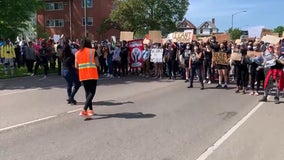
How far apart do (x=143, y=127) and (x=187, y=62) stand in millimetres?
10012

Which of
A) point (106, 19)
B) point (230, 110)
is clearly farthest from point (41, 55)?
point (106, 19)

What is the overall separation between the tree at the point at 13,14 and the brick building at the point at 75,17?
46.1 m

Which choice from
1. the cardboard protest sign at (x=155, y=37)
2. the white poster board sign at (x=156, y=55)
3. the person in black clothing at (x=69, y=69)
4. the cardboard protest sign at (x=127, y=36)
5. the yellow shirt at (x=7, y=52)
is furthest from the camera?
the cardboard protest sign at (x=127, y=36)

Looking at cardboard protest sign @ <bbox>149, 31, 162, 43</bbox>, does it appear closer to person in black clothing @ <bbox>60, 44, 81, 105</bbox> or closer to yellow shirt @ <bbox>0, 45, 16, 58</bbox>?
yellow shirt @ <bbox>0, 45, 16, 58</bbox>

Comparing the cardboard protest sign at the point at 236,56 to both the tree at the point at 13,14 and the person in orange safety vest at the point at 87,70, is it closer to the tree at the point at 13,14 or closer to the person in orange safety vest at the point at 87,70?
the person in orange safety vest at the point at 87,70

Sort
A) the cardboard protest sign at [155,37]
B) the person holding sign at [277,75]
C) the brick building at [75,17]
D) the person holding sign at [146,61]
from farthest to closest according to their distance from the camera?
the brick building at [75,17] < the cardboard protest sign at [155,37] < the person holding sign at [146,61] < the person holding sign at [277,75]

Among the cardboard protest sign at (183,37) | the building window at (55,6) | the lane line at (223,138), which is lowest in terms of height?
the lane line at (223,138)

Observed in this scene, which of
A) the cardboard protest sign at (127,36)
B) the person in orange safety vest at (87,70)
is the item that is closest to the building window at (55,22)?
the cardboard protest sign at (127,36)

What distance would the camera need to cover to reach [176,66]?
22.4 meters

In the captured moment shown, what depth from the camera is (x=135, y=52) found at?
23562 millimetres

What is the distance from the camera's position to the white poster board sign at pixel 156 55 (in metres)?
21.7

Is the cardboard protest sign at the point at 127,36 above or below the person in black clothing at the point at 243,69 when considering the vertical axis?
above

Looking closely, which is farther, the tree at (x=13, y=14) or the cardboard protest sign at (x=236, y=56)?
the tree at (x=13, y=14)

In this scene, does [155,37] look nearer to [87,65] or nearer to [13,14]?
[13,14]
